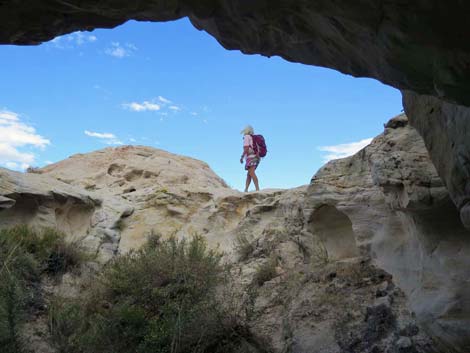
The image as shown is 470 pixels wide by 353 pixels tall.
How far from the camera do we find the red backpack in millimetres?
11406

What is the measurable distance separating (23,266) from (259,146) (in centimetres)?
641

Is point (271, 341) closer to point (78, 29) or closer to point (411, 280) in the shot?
point (411, 280)

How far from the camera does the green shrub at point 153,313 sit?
5145 millimetres

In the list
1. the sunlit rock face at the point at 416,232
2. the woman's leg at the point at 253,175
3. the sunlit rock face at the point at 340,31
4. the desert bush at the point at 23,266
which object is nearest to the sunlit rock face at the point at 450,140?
the sunlit rock face at the point at 340,31

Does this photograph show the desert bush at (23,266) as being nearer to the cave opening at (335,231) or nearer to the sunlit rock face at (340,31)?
the sunlit rock face at (340,31)

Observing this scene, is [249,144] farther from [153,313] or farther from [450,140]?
[450,140]

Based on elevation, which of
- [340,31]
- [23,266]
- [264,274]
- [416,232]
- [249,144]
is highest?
[249,144]

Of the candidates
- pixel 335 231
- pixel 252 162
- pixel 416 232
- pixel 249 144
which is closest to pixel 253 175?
pixel 252 162

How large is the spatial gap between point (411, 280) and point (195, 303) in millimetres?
2869

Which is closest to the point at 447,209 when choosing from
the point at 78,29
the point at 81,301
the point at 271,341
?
the point at 271,341

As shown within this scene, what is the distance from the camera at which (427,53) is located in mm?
2094

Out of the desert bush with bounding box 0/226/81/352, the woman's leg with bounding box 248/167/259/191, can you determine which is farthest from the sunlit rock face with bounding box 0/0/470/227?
the woman's leg with bounding box 248/167/259/191

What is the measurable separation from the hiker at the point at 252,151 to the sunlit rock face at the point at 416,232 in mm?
5565

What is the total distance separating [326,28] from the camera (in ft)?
7.83
